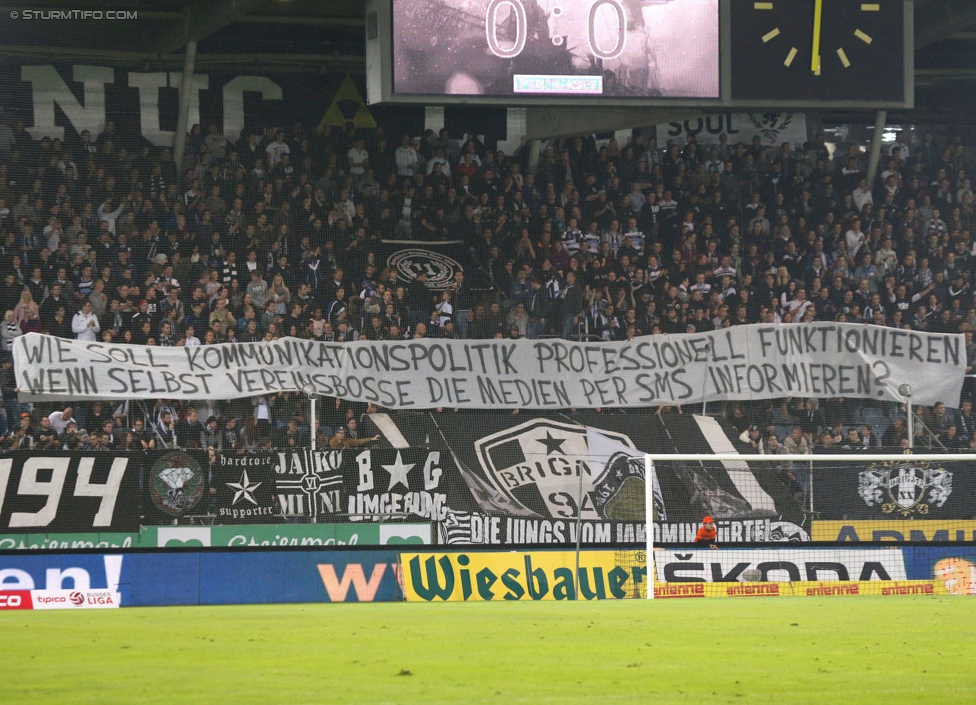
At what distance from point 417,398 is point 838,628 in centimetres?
970

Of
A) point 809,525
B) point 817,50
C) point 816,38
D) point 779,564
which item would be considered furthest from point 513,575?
point 816,38

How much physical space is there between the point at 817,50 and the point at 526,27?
133 inches

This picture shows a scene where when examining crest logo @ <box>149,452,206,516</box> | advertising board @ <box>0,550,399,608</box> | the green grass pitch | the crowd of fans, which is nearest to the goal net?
the crowd of fans

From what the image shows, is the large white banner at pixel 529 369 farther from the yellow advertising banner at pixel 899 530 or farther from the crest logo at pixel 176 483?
the yellow advertising banner at pixel 899 530

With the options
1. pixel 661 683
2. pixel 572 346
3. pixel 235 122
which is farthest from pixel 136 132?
pixel 661 683

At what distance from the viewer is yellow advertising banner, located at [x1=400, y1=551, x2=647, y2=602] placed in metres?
14.9

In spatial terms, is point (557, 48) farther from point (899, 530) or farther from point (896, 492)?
point (899, 530)

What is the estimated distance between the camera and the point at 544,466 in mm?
17500

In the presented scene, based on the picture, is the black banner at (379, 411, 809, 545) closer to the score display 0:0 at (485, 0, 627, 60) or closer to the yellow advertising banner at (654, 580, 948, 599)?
the yellow advertising banner at (654, 580, 948, 599)

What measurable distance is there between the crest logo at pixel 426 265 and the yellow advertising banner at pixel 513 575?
548 centimetres

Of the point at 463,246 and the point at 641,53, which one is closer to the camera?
the point at 641,53

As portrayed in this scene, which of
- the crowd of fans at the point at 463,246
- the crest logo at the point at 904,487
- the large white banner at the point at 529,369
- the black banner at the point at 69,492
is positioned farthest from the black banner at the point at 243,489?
the crest logo at the point at 904,487

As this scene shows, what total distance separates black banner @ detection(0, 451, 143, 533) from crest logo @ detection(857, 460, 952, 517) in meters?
9.95

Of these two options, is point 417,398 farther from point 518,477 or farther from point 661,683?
point 661,683
